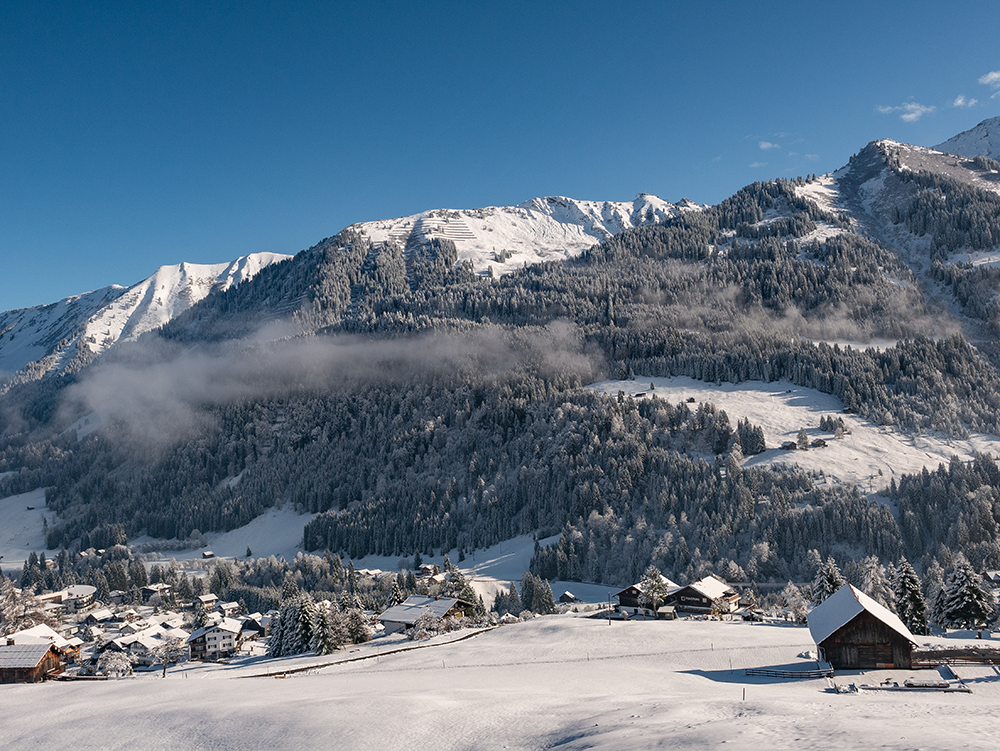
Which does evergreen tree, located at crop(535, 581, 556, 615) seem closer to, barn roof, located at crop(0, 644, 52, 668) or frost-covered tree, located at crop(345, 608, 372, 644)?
frost-covered tree, located at crop(345, 608, 372, 644)

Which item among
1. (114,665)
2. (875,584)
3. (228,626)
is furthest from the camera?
(228,626)

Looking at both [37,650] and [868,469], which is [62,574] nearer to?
[37,650]

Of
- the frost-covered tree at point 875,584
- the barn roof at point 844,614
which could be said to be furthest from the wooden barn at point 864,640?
the frost-covered tree at point 875,584

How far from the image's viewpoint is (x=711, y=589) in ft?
312

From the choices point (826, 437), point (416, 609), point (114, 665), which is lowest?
point (416, 609)

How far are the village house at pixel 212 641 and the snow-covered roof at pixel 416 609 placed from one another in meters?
27.2

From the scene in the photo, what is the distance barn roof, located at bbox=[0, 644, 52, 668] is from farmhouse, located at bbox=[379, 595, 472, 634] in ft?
120

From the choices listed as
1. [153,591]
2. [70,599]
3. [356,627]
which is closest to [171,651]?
[356,627]

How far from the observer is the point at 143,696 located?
4394 cm

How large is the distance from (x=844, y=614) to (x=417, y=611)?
56.3m

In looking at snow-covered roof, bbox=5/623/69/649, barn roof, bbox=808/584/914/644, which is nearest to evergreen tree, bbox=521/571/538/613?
snow-covered roof, bbox=5/623/69/649

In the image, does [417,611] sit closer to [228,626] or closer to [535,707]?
[228,626]

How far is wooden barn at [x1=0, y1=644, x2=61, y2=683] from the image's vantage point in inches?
2386

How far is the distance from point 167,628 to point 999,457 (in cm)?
16999
